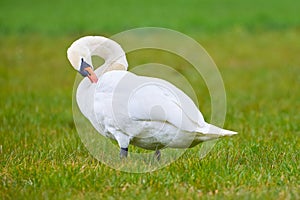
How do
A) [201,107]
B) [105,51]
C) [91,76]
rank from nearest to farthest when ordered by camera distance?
[91,76]
[105,51]
[201,107]

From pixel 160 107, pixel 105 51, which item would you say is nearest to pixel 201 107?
pixel 105 51

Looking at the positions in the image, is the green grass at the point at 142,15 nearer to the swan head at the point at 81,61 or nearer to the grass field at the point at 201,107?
the grass field at the point at 201,107

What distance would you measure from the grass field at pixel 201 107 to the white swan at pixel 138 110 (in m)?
0.26

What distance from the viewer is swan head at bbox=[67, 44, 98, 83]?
563 centimetres

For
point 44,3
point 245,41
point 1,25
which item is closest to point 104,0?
point 44,3

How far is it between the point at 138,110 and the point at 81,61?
76cm

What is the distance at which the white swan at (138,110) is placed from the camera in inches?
208

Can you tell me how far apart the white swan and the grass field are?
0.26 metres

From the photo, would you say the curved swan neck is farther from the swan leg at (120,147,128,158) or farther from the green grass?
the green grass

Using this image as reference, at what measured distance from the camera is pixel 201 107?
10430mm

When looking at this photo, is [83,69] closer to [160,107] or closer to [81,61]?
[81,61]

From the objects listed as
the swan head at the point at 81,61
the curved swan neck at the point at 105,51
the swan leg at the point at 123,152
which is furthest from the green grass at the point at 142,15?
the swan leg at the point at 123,152

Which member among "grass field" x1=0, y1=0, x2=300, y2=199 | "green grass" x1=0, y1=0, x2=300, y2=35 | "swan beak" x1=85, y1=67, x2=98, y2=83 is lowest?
"green grass" x1=0, y1=0, x2=300, y2=35

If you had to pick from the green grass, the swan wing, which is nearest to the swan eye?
the swan wing
